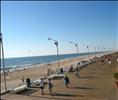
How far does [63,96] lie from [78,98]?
1.71 m

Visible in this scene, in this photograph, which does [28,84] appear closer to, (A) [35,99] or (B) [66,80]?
(B) [66,80]

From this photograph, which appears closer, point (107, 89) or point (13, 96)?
point (13, 96)

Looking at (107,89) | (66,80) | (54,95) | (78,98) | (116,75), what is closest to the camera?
(78,98)

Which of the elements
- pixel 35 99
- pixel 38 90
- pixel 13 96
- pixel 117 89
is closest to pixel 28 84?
pixel 38 90

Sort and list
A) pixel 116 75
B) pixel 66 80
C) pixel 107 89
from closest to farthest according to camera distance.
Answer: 1. pixel 107 89
2. pixel 66 80
3. pixel 116 75

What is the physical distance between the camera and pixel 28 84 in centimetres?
3288

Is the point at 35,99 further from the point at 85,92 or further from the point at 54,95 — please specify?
the point at 85,92

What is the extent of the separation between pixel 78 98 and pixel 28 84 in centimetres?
976

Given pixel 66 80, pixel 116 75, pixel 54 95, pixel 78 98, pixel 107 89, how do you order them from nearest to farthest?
pixel 78 98 < pixel 54 95 < pixel 107 89 < pixel 66 80 < pixel 116 75

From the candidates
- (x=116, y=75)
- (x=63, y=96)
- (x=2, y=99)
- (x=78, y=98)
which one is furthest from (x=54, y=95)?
(x=116, y=75)

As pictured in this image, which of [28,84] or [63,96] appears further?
[28,84]

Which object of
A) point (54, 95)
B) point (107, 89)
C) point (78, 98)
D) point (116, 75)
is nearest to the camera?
point (78, 98)

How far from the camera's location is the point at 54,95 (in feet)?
87.1

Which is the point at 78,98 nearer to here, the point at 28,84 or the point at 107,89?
the point at 107,89
